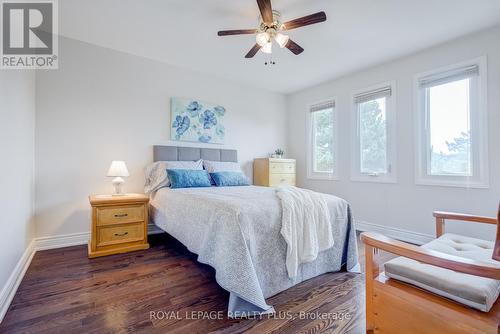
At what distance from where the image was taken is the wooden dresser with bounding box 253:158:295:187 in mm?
4225

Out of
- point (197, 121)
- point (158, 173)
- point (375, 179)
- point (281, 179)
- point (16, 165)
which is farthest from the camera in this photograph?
point (281, 179)

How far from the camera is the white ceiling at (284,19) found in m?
2.29

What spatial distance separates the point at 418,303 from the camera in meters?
1.14

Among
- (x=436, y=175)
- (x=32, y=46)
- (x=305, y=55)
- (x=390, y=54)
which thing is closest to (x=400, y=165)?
(x=436, y=175)

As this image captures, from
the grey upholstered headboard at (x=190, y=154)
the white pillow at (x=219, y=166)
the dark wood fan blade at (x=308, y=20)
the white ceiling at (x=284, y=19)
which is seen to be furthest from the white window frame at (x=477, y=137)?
the grey upholstered headboard at (x=190, y=154)

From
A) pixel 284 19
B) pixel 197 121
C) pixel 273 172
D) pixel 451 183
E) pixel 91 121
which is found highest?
pixel 284 19

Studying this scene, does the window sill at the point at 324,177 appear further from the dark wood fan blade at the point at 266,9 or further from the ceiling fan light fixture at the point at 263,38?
the dark wood fan blade at the point at 266,9

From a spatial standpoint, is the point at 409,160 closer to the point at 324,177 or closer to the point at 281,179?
the point at 324,177

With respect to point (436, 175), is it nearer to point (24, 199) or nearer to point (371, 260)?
point (371, 260)

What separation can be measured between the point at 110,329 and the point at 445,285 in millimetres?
1875

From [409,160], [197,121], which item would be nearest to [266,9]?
[197,121]

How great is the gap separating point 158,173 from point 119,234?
2.99ft

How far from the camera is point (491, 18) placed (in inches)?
96.4

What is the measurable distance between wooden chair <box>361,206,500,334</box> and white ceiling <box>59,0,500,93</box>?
2.27 m
